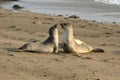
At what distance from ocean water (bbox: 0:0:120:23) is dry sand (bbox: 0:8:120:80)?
3.03 meters

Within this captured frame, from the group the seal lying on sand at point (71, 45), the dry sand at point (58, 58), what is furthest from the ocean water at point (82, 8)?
the seal lying on sand at point (71, 45)

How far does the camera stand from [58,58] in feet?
27.6

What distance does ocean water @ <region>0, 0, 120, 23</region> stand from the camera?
16672mm

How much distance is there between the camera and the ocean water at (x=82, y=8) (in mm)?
16672

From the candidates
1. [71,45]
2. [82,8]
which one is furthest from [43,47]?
[82,8]

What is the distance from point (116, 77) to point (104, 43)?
3771mm

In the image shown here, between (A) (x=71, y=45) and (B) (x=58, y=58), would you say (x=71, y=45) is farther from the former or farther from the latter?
(B) (x=58, y=58)

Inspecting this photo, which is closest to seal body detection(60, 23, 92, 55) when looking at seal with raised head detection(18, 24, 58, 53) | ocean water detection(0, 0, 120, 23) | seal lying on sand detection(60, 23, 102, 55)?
seal lying on sand detection(60, 23, 102, 55)

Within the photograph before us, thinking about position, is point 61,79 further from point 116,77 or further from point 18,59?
point 18,59

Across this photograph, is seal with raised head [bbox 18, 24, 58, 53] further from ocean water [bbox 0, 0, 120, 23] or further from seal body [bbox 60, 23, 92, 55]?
ocean water [bbox 0, 0, 120, 23]

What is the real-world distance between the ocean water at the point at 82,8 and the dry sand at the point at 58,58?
3028 millimetres

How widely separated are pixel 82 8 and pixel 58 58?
436 inches

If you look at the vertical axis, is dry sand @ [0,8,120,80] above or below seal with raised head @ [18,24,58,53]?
below

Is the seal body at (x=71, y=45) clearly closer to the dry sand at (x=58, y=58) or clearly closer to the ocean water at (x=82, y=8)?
the dry sand at (x=58, y=58)
